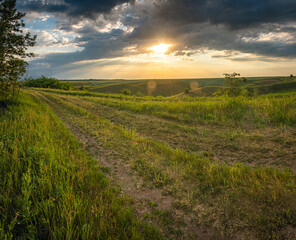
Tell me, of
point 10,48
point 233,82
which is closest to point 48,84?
point 10,48

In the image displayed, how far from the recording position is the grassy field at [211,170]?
9.95ft

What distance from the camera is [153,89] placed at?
13475 cm

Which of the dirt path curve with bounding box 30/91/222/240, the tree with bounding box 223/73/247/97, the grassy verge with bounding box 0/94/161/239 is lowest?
the dirt path curve with bounding box 30/91/222/240

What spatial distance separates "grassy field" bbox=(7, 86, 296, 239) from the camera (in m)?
3.03

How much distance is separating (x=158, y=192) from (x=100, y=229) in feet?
5.63

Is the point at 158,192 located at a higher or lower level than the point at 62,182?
lower

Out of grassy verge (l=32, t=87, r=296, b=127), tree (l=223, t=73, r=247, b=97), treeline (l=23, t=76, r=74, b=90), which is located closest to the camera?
grassy verge (l=32, t=87, r=296, b=127)

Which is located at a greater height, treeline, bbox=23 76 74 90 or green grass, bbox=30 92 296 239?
treeline, bbox=23 76 74 90

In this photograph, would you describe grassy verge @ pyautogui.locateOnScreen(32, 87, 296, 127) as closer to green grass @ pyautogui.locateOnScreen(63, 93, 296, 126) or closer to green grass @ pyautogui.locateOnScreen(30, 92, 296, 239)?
green grass @ pyautogui.locateOnScreen(63, 93, 296, 126)

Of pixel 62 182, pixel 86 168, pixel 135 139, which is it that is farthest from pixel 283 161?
pixel 62 182

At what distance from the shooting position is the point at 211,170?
4648 mm

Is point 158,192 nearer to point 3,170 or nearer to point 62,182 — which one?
point 62,182

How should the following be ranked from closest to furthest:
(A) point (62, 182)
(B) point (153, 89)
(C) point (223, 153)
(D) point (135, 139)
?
(A) point (62, 182)
(C) point (223, 153)
(D) point (135, 139)
(B) point (153, 89)

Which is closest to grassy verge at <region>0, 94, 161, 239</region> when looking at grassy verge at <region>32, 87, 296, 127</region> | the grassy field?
the grassy field
